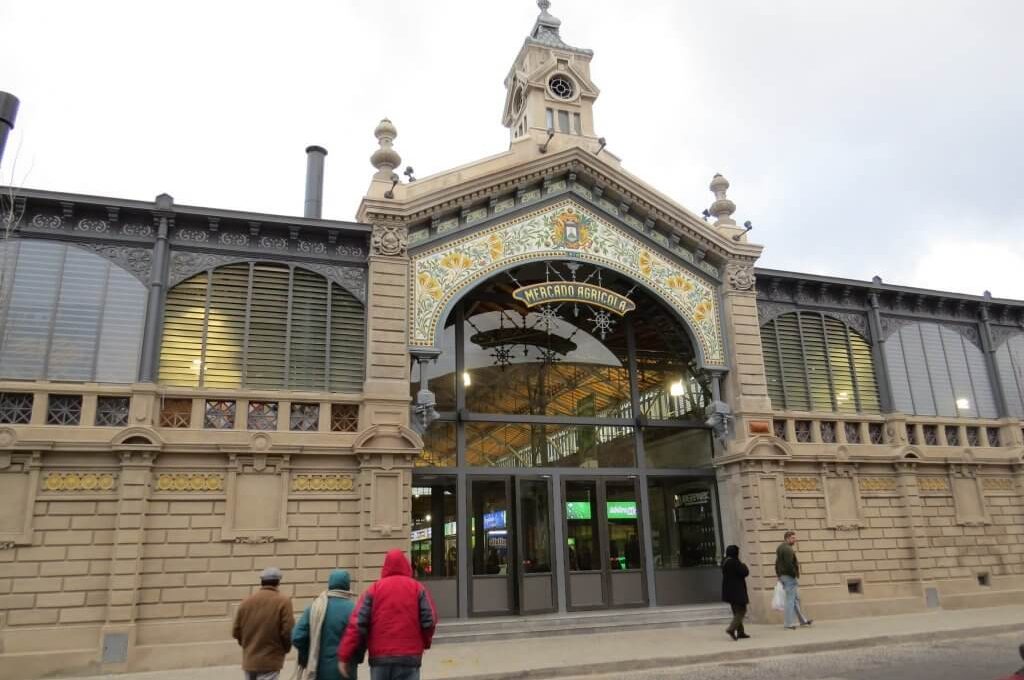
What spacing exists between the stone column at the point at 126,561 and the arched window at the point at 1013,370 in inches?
916

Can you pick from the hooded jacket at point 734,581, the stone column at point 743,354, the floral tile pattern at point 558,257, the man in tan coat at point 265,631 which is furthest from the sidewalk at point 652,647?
the floral tile pattern at point 558,257

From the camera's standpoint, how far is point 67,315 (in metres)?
14.5

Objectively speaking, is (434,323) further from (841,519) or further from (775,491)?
(841,519)

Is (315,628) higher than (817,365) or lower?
lower

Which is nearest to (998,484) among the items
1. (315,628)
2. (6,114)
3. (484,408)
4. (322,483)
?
(484,408)

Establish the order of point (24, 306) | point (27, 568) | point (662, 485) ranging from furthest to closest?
point (662, 485), point (24, 306), point (27, 568)

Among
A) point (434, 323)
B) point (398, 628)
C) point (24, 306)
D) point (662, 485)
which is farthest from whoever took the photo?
point (662, 485)

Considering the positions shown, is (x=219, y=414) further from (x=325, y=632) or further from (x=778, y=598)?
(x=778, y=598)

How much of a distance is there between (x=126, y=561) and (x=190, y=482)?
1.71 m

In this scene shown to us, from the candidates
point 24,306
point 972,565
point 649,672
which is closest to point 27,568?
point 24,306

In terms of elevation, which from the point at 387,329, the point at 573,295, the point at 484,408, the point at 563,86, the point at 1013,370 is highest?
the point at 563,86

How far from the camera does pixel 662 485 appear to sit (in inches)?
754

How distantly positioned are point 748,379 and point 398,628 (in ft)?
46.0

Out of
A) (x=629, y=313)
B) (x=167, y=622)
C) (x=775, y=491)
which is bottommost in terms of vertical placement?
(x=167, y=622)
